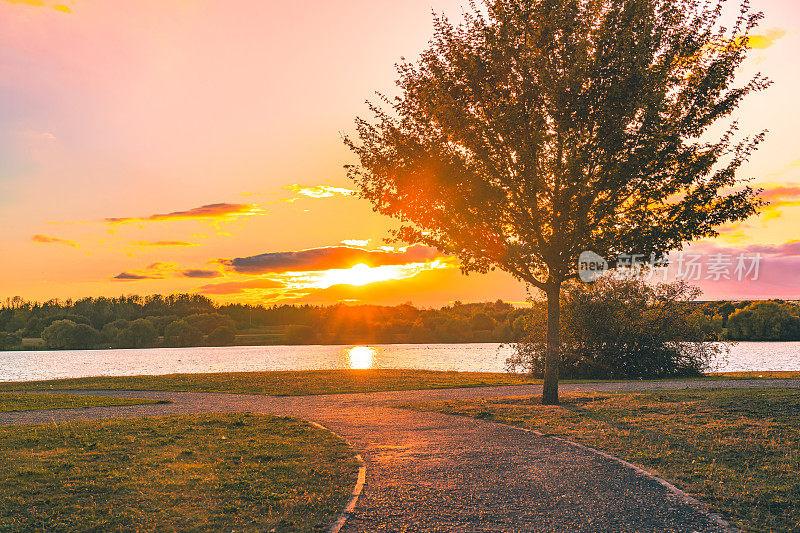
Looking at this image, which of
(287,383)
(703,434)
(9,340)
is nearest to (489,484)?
(703,434)

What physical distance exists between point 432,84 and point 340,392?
13356 mm

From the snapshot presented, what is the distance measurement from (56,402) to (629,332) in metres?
25.9

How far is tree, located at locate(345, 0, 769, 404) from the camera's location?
17.0 meters

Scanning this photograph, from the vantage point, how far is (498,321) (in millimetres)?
103250

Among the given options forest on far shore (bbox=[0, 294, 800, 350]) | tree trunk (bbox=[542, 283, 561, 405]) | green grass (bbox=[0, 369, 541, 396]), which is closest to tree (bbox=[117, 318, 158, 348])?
forest on far shore (bbox=[0, 294, 800, 350])

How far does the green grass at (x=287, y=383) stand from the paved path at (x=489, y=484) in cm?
955

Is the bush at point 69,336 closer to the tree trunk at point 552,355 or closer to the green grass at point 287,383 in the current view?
the green grass at point 287,383

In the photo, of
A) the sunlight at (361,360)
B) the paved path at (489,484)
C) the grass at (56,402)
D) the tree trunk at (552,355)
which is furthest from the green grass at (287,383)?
the sunlight at (361,360)

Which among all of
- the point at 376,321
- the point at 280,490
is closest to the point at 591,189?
the point at 280,490

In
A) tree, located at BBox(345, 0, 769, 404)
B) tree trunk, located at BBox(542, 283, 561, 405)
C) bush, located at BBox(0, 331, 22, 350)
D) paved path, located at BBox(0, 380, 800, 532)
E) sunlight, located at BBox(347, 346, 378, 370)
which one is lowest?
bush, located at BBox(0, 331, 22, 350)

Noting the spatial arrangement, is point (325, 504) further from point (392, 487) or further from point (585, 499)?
point (585, 499)

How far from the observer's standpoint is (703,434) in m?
12.7

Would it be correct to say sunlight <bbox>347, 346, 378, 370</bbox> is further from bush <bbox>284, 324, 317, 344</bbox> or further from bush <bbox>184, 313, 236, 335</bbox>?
bush <bbox>184, 313, 236, 335</bbox>

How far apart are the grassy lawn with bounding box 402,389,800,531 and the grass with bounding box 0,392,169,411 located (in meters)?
11.5
